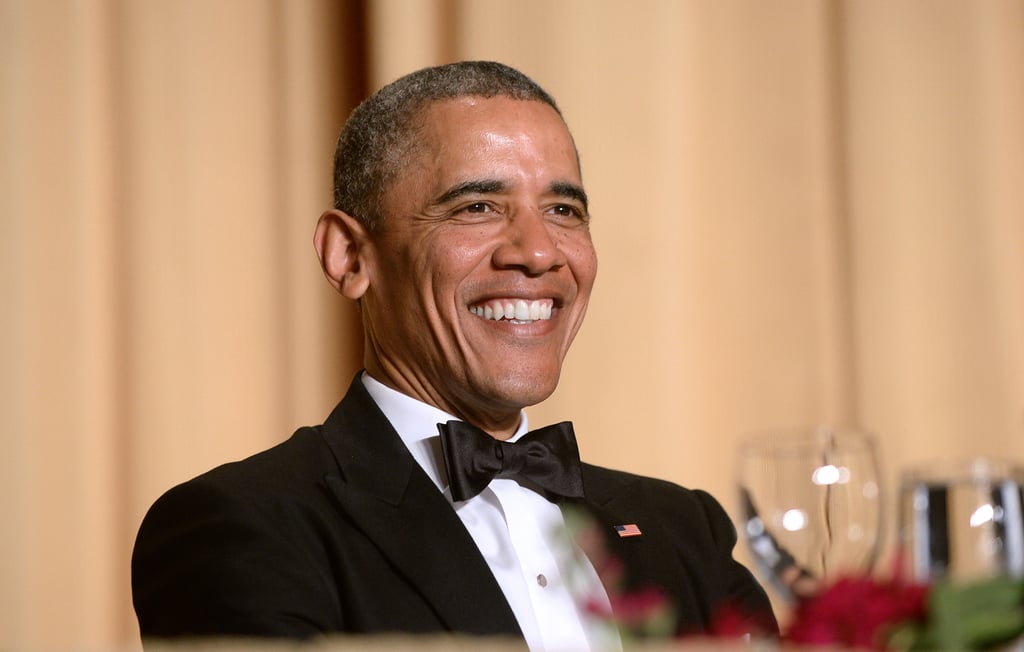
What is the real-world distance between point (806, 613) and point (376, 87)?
2530 millimetres

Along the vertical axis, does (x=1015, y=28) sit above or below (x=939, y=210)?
above

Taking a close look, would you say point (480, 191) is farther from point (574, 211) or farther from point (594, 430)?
point (594, 430)

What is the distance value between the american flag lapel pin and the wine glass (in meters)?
1.04

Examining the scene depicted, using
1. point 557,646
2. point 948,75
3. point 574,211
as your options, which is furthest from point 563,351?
point 948,75

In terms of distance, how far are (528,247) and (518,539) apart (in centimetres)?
44

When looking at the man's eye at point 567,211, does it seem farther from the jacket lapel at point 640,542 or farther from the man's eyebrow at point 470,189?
the jacket lapel at point 640,542

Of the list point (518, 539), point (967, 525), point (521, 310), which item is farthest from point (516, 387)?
point (967, 525)

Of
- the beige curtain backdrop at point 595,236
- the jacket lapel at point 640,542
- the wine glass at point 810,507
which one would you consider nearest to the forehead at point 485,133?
the jacket lapel at point 640,542

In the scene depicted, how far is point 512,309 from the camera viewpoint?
82.9 inches

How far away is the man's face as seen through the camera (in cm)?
211

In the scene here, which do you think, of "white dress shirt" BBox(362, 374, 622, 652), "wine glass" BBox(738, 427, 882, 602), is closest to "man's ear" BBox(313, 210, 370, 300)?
"white dress shirt" BBox(362, 374, 622, 652)

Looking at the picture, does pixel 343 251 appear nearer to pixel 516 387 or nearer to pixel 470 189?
pixel 470 189

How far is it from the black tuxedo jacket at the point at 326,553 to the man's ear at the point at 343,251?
0.73 ft

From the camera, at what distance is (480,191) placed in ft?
6.95
